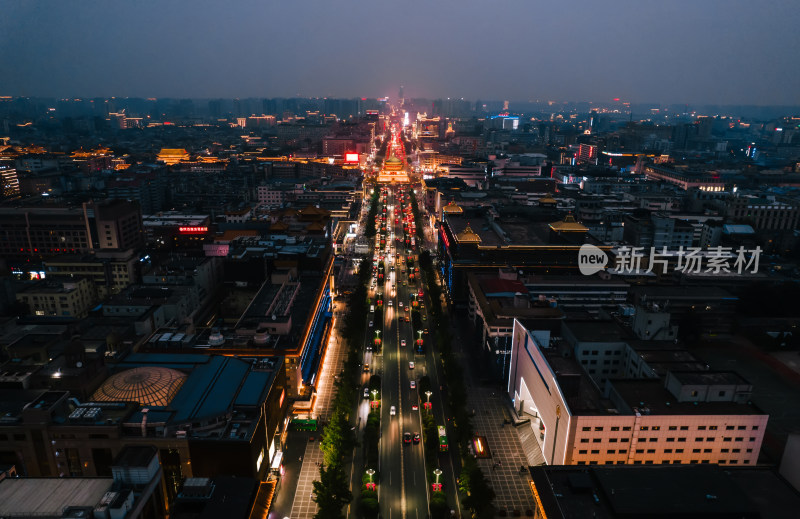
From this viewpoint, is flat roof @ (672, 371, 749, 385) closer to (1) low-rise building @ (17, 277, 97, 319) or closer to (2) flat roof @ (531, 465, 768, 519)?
(2) flat roof @ (531, 465, 768, 519)

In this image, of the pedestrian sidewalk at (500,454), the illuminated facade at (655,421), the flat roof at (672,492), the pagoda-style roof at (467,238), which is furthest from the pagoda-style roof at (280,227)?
the flat roof at (672,492)

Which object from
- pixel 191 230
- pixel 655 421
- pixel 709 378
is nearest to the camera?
pixel 655 421

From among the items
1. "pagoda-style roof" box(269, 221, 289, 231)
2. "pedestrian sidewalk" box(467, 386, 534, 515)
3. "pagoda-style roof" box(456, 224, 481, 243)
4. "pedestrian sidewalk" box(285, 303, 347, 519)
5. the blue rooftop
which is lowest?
"pedestrian sidewalk" box(285, 303, 347, 519)

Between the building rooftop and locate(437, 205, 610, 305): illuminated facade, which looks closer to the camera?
the building rooftop

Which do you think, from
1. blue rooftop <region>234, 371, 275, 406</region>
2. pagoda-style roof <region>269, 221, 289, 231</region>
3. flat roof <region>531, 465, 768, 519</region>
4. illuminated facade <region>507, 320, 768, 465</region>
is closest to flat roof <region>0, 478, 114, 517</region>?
blue rooftop <region>234, 371, 275, 406</region>

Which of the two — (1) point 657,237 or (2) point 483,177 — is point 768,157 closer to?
(2) point 483,177

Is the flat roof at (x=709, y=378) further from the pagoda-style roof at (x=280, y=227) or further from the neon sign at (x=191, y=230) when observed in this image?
the neon sign at (x=191, y=230)

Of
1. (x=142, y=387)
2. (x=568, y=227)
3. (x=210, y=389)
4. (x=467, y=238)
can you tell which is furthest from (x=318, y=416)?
(x=568, y=227)

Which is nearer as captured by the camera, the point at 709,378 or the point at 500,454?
the point at 709,378

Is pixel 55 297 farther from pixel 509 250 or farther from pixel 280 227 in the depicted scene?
pixel 509 250
